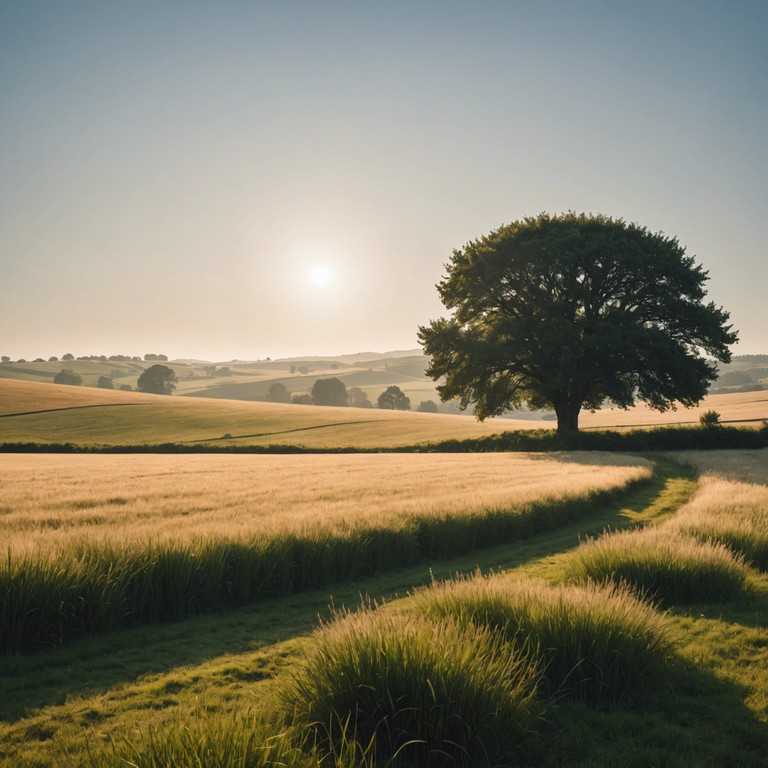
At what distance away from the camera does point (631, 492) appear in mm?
20703

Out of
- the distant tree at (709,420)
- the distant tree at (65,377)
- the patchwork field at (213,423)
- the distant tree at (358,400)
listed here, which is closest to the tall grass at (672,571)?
the distant tree at (709,420)

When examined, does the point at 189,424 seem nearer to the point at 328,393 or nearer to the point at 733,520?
the point at 328,393

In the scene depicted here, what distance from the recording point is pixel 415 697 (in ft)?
12.8

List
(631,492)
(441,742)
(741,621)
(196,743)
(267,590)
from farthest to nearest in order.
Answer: (631,492) < (267,590) < (741,621) < (441,742) < (196,743)

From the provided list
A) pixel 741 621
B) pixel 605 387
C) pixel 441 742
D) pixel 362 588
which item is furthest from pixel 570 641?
pixel 605 387

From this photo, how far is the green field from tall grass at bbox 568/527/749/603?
17 centimetres

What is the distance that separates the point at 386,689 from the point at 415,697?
0.70 ft

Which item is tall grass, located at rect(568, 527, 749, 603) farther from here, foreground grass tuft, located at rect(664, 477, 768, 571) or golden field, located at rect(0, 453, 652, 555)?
golden field, located at rect(0, 453, 652, 555)

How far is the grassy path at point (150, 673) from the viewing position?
176 inches

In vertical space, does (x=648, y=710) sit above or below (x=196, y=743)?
below

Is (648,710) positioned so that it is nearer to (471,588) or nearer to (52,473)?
(471,588)

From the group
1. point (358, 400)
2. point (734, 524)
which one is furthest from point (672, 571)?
point (358, 400)

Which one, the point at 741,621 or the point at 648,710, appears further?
the point at 741,621

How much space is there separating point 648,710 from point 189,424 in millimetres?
64109
